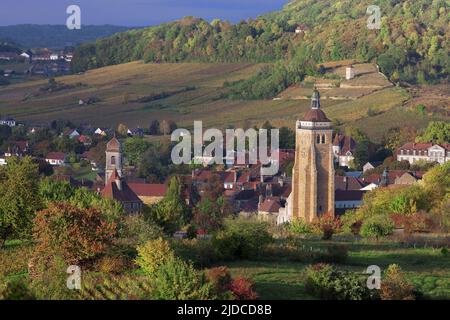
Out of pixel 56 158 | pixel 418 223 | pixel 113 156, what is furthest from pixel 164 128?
pixel 418 223

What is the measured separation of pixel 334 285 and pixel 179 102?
307 feet

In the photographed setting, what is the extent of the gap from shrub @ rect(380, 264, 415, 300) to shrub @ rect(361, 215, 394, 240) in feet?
32.2

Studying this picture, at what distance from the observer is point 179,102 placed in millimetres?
115688

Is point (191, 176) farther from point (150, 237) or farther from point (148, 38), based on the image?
point (148, 38)

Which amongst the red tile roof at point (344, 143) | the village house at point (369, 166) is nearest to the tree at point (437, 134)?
the red tile roof at point (344, 143)

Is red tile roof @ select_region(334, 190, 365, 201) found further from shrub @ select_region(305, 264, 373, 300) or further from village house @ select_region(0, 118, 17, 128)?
village house @ select_region(0, 118, 17, 128)

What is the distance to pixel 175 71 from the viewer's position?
13512 centimetres

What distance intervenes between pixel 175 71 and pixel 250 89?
19.7 m

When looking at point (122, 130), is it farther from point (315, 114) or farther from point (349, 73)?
point (315, 114)

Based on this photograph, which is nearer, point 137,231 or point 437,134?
point 137,231

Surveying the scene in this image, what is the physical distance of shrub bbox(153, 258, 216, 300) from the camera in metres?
20.1

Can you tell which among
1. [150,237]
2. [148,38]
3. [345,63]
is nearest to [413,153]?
[345,63]

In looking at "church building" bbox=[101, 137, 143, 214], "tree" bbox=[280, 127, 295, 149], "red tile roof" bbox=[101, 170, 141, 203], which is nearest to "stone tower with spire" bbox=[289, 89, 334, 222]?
"red tile roof" bbox=[101, 170, 141, 203]

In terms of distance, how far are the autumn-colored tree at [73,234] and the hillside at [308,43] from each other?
283 feet
